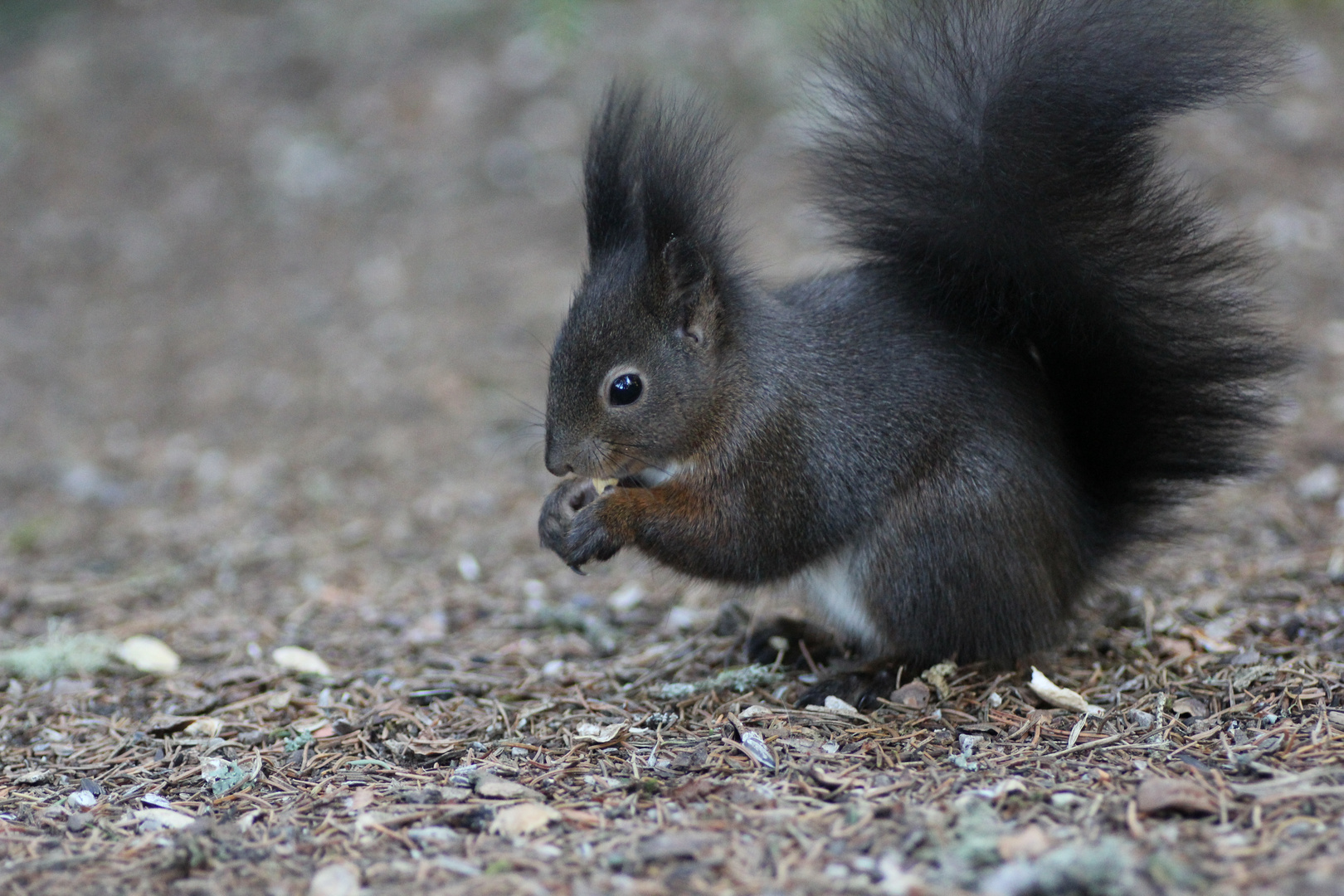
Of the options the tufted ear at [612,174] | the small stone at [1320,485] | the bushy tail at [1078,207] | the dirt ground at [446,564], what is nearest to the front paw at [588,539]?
the dirt ground at [446,564]

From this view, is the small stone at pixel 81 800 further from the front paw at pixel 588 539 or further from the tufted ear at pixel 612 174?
the tufted ear at pixel 612 174

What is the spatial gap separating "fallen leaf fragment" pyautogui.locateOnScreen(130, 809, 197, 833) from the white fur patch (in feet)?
4.06

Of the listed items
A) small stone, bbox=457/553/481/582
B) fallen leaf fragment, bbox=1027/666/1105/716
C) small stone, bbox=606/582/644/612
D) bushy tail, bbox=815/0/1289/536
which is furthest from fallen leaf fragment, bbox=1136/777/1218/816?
small stone, bbox=457/553/481/582

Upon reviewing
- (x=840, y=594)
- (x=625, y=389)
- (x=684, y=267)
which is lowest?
(x=840, y=594)

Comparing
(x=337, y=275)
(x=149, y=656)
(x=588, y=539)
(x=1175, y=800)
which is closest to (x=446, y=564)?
(x=149, y=656)

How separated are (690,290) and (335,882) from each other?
1296 millimetres

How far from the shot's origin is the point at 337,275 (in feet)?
19.7

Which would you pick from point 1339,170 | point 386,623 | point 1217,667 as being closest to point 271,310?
point 386,623

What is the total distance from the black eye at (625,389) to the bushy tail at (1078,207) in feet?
1.80

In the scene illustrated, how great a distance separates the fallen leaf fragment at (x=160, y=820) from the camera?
2014mm

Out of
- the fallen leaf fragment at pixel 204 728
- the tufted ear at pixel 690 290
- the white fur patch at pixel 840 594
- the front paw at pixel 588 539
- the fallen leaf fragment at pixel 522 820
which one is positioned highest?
the tufted ear at pixel 690 290

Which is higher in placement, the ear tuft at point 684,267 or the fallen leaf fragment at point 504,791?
the ear tuft at point 684,267

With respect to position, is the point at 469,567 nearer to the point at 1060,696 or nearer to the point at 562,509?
the point at 562,509

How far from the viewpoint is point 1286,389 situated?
13.5 feet
